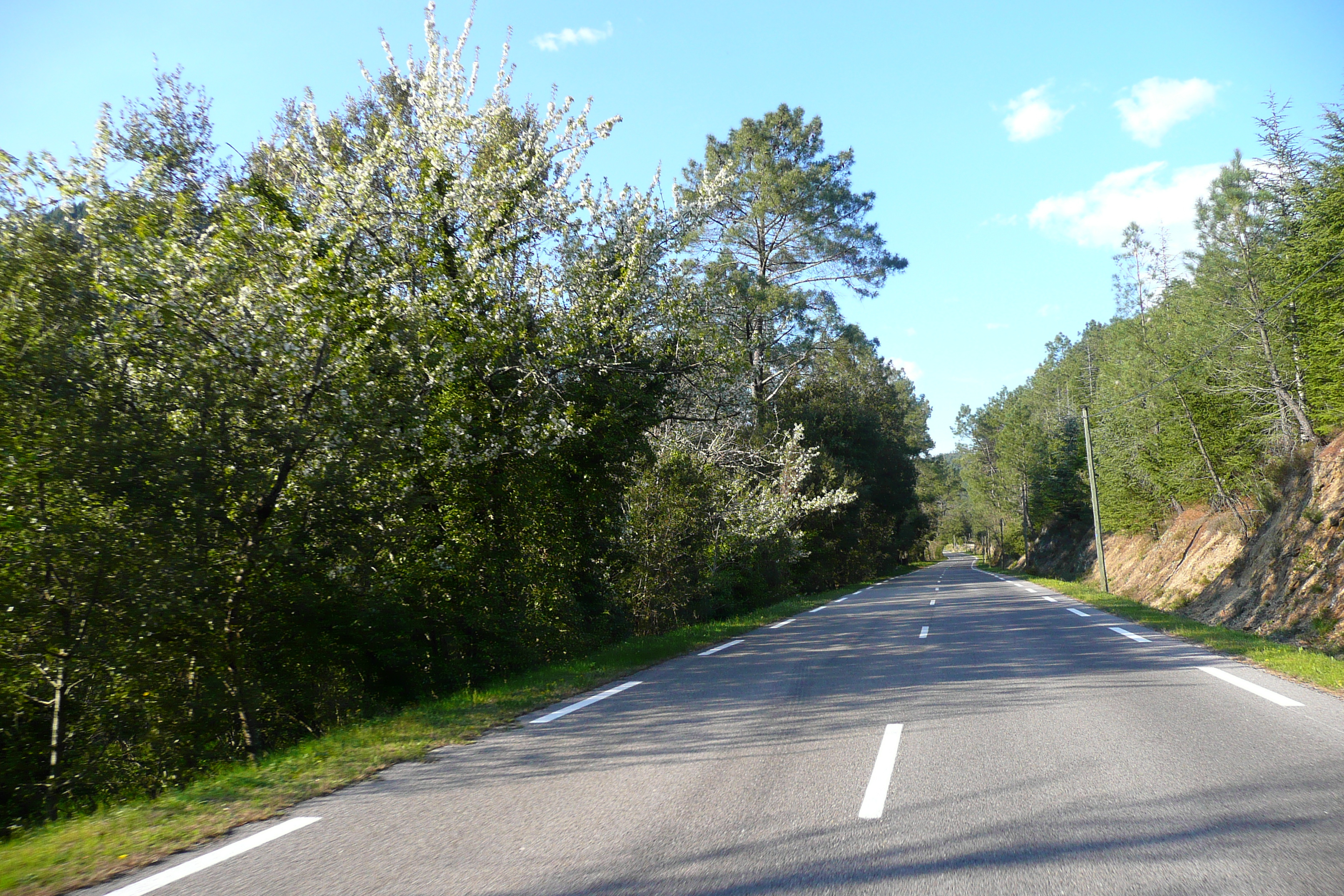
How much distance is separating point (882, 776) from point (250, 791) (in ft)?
13.3

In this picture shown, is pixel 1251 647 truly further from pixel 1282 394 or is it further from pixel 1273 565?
pixel 1282 394

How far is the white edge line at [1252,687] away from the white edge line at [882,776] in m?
3.68

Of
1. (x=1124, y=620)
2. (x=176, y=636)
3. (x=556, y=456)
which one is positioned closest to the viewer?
(x=176, y=636)

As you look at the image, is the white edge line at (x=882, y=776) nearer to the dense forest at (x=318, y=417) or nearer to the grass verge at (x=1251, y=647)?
the grass verge at (x=1251, y=647)

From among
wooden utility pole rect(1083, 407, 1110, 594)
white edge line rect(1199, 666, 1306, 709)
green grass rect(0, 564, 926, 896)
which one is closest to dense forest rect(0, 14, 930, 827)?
green grass rect(0, 564, 926, 896)

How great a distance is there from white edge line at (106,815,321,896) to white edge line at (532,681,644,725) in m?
2.73

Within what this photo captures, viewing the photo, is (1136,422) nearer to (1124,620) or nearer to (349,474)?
(1124,620)

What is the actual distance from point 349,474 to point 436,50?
7738 mm

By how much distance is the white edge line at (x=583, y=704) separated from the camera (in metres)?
7.30

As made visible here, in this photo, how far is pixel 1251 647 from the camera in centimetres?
1105

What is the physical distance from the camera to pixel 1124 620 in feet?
52.1

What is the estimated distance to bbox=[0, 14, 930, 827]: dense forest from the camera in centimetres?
734

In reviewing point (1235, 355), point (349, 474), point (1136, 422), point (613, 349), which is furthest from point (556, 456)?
point (1136, 422)

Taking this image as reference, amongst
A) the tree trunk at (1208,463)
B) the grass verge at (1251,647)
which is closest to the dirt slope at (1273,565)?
the tree trunk at (1208,463)
